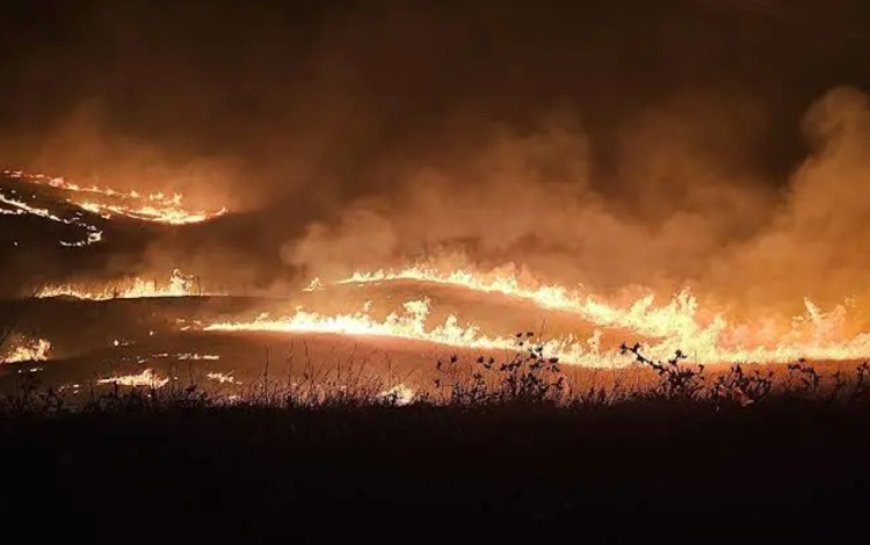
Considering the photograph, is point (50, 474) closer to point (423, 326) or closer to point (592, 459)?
point (592, 459)

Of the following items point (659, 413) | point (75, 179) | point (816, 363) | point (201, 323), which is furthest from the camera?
point (75, 179)

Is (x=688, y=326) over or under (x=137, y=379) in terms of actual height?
over

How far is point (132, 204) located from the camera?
44.5 m

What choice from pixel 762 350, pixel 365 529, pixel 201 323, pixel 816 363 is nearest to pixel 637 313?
Answer: pixel 762 350

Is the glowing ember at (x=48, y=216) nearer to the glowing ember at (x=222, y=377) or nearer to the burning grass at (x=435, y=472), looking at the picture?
the glowing ember at (x=222, y=377)

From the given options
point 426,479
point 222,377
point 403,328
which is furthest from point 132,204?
point 426,479

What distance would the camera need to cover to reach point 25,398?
408 inches

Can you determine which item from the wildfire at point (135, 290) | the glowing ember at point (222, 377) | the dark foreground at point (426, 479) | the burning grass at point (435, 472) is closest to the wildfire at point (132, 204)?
the wildfire at point (135, 290)

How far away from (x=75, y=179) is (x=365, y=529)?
43.0 meters

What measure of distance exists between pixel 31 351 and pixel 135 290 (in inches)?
224

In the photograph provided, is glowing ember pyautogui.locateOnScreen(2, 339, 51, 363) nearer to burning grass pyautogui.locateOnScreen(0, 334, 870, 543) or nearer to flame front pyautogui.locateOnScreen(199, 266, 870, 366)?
flame front pyautogui.locateOnScreen(199, 266, 870, 366)

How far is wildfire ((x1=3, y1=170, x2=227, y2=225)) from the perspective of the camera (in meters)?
43.2

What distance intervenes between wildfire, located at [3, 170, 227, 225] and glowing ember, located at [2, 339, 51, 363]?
9.30 m

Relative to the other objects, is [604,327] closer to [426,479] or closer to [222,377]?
[222,377]
